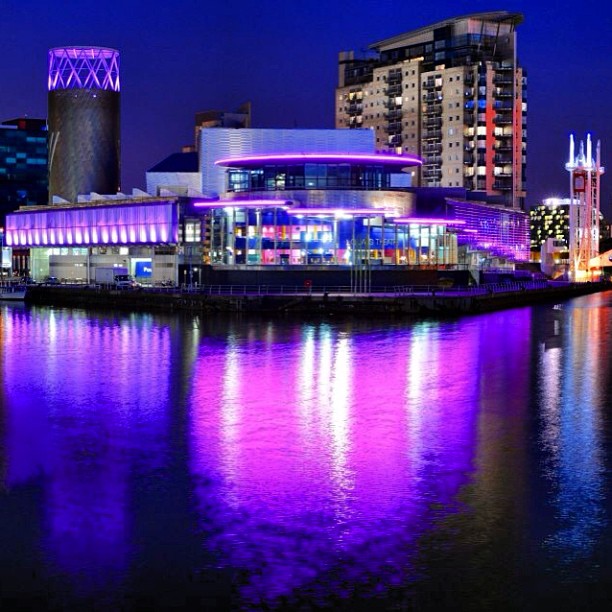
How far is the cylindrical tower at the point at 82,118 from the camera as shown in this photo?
13875cm

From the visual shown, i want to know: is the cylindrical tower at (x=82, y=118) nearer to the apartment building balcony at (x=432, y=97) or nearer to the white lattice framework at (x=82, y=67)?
the white lattice framework at (x=82, y=67)

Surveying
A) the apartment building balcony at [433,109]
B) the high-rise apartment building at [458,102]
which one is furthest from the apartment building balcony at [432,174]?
the apartment building balcony at [433,109]

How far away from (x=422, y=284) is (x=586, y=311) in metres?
13.9

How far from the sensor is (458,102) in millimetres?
170500

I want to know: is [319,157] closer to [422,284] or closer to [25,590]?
[422,284]

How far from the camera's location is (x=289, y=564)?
43.8 ft

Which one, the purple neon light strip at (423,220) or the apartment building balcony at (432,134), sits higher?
the apartment building balcony at (432,134)

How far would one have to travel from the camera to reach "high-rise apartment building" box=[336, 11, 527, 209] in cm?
16888

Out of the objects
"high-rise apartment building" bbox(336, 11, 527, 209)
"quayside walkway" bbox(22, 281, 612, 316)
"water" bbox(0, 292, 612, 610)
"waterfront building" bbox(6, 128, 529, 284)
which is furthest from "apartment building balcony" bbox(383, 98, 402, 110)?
"water" bbox(0, 292, 612, 610)

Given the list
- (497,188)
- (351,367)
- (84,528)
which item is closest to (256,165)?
(351,367)

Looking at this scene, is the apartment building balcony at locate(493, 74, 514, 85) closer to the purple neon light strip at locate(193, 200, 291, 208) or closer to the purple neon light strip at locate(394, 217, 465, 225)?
the purple neon light strip at locate(394, 217, 465, 225)

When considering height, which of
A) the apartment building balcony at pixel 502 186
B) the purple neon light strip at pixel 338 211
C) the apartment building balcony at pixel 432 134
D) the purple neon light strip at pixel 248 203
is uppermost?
the apartment building balcony at pixel 432 134

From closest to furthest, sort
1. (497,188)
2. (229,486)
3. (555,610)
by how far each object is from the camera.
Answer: (555,610), (229,486), (497,188)

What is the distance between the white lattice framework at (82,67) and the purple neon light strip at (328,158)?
58890mm
